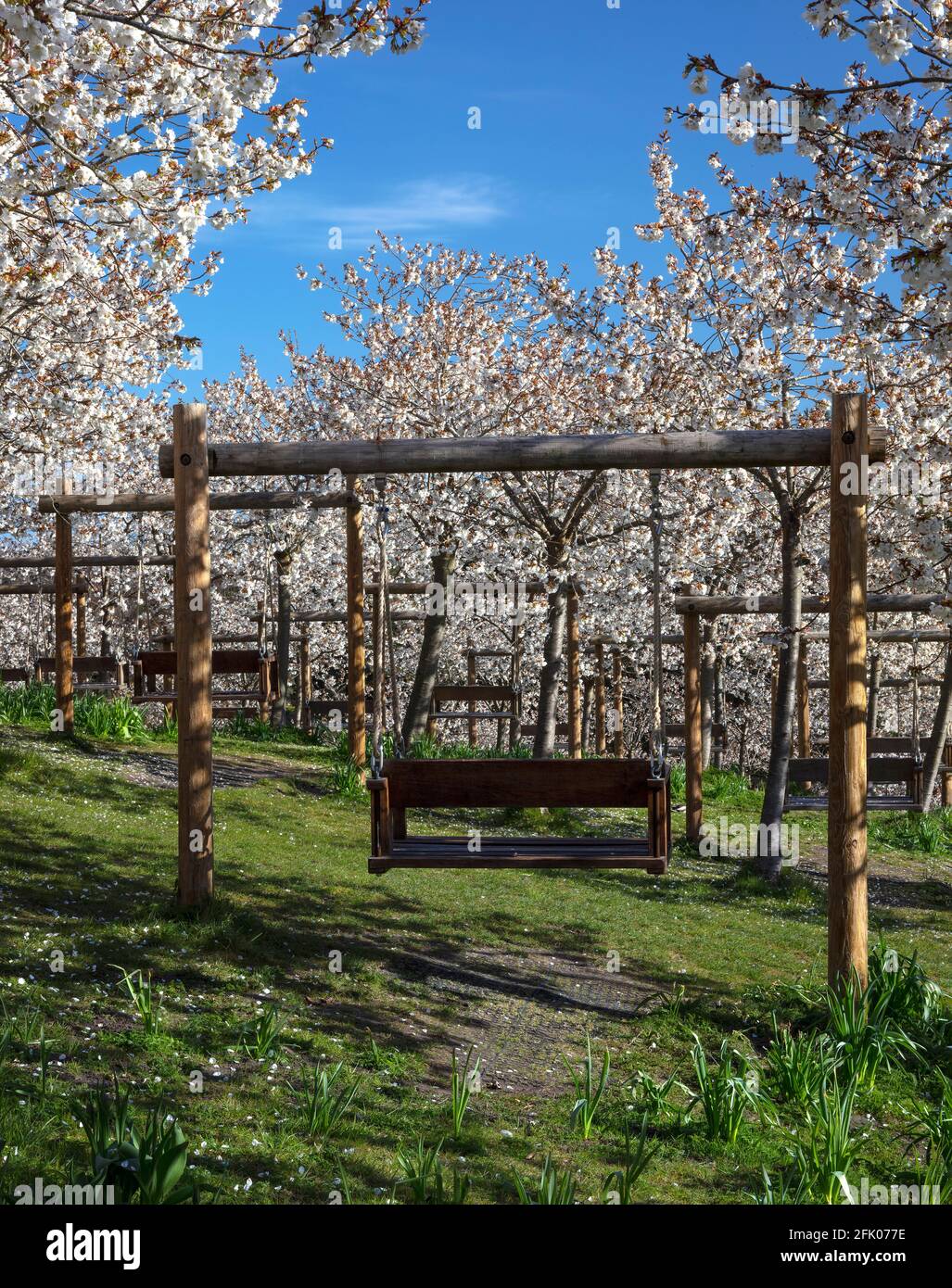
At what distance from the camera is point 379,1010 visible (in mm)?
6555

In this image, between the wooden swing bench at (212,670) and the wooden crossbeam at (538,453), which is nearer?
the wooden crossbeam at (538,453)

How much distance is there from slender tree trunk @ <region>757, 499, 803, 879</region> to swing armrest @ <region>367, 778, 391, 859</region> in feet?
18.5

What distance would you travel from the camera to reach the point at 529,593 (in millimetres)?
21812

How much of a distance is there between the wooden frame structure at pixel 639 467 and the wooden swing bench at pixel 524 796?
1034mm

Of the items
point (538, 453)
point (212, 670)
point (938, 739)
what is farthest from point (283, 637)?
point (538, 453)

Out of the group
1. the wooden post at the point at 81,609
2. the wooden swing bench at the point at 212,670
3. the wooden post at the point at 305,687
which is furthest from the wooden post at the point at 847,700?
the wooden post at the point at 305,687

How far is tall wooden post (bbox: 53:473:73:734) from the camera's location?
1314 centimetres

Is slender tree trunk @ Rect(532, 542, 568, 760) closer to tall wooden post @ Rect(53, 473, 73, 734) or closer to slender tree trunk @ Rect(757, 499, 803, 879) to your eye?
slender tree trunk @ Rect(757, 499, 803, 879)

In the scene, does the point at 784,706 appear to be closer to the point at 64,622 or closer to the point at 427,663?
the point at 427,663

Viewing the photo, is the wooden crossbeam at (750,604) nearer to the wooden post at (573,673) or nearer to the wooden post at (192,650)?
the wooden post at (573,673)

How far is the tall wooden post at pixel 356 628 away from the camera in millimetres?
13367
